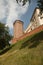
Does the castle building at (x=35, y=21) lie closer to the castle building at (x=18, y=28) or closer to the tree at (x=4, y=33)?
the tree at (x=4, y=33)

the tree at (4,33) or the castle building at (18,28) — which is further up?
the castle building at (18,28)

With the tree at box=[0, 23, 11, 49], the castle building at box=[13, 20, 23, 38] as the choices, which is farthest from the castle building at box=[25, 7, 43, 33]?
the castle building at box=[13, 20, 23, 38]

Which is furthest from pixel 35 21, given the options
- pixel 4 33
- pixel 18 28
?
pixel 18 28

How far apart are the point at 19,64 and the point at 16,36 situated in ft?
87.0

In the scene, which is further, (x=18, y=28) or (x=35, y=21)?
(x=35, y=21)

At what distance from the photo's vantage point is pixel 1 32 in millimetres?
60031

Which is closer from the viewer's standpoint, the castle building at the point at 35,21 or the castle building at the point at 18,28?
the castle building at the point at 18,28

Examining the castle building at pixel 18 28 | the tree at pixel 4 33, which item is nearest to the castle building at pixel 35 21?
the tree at pixel 4 33

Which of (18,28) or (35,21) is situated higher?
(18,28)

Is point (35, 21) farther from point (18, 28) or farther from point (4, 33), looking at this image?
point (18, 28)

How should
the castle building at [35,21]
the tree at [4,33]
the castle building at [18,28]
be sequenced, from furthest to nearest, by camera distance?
the castle building at [35,21]
the tree at [4,33]
the castle building at [18,28]

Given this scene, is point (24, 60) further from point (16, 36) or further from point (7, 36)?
point (7, 36)

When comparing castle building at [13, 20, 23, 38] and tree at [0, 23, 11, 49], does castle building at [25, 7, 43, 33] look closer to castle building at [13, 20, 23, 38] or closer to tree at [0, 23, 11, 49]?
tree at [0, 23, 11, 49]

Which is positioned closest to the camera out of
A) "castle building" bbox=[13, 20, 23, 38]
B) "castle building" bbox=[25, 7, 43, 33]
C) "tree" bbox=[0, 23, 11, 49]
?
"castle building" bbox=[13, 20, 23, 38]
